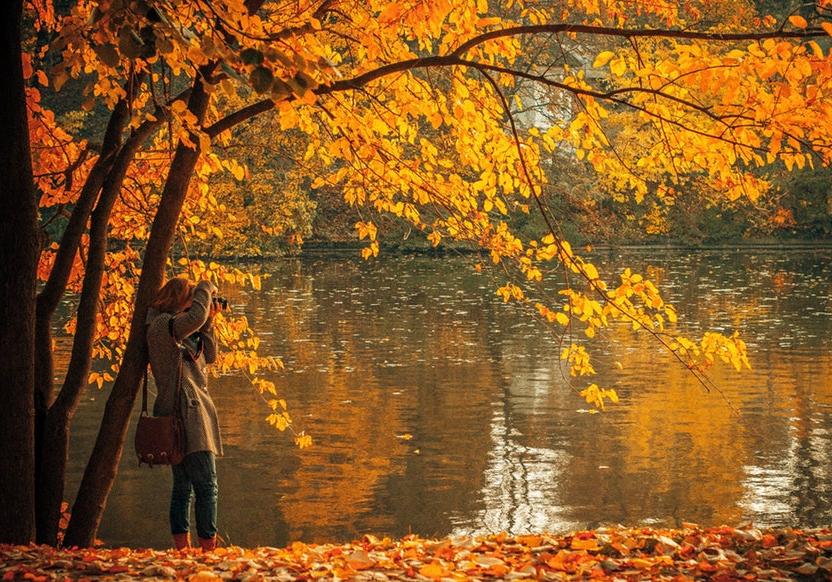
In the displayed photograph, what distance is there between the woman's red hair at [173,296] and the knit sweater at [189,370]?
4 cm

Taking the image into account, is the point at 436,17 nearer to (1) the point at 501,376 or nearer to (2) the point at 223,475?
(2) the point at 223,475

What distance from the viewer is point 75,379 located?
7434 mm

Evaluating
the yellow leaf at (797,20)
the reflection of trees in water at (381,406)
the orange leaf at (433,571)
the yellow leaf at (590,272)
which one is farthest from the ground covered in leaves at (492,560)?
the reflection of trees in water at (381,406)

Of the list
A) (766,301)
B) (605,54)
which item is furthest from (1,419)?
(766,301)

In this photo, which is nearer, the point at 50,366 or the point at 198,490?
the point at 198,490

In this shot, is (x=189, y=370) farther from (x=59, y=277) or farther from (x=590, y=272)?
(x=590, y=272)

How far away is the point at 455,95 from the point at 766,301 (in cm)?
2068

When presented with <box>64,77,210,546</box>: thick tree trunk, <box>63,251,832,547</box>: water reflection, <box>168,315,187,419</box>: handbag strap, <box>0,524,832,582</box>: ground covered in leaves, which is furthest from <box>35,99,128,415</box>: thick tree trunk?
<box>63,251,832,547</box>: water reflection

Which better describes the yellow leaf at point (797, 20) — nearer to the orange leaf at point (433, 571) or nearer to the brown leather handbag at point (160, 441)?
the orange leaf at point (433, 571)

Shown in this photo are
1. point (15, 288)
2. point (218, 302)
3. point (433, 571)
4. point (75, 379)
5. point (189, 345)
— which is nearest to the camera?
point (433, 571)

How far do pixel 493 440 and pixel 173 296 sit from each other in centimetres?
597

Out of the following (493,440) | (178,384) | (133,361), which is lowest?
(493,440)

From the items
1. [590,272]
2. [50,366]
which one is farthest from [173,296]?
[590,272]

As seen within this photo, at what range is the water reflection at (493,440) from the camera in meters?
9.33
